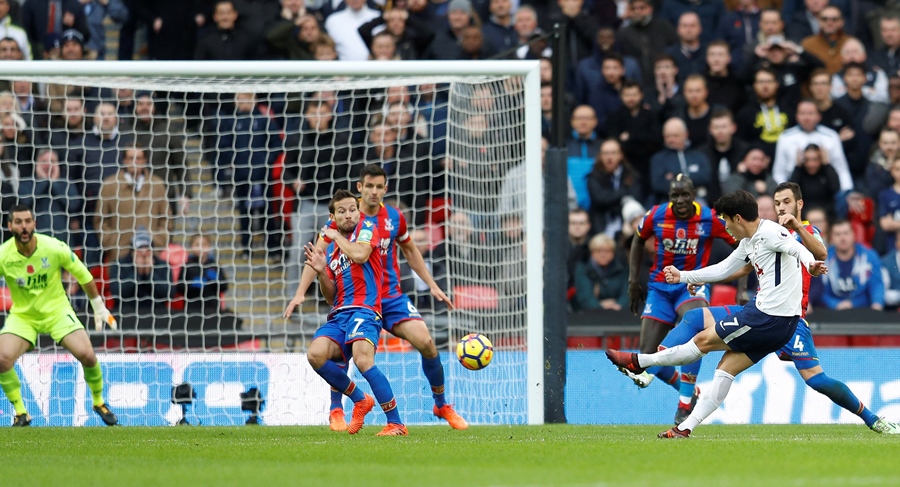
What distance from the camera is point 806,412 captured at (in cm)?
1280

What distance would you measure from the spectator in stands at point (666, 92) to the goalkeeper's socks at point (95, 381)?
6.95 metres

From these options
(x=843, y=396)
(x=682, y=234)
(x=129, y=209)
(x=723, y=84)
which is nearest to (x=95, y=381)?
(x=129, y=209)

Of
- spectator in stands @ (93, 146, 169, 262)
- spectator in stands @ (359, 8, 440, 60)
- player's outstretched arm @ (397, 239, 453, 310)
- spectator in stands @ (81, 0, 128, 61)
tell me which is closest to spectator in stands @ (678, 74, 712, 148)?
spectator in stands @ (359, 8, 440, 60)

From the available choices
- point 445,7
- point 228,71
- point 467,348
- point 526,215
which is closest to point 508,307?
point 526,215

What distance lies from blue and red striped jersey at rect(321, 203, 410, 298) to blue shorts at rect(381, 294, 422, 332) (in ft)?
0.19

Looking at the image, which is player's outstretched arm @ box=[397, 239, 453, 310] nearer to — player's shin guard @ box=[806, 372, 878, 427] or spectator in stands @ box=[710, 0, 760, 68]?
player's shin guard @ box=[806, 372, 878, 427]

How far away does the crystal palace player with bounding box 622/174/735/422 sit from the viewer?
11.3 m

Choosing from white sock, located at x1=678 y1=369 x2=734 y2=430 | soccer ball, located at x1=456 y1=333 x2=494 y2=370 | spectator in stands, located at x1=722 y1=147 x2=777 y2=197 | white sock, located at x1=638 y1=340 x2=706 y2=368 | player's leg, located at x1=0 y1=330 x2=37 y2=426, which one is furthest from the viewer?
spectator in stands, located at x1=722 y1=147 x2=777 y2=197

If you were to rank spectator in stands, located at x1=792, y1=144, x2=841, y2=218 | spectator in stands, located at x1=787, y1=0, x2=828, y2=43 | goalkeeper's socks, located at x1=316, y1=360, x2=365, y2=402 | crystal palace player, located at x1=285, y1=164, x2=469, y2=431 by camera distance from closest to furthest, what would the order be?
goalkeeper's socks, located at x1=316, y1=360, x2=365, y2=402
crystal palace player, located at x1=285, y1=164, x2=469, y2=431
spectator in stands, located at x1=792, y1=144, x2=841, y2=218
spectator in stands, located at x1=787, y1=0, x2=828, y2=43

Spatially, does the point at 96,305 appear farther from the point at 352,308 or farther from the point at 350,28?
the point at 350,28

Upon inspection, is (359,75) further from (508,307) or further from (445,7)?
(445,7)

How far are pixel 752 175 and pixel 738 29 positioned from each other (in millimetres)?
2366

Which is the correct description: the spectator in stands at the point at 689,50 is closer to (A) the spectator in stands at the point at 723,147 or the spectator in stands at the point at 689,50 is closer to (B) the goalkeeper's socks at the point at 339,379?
(A) the spectator in stands at the point at 723,147

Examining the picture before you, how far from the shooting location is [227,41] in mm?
15453
